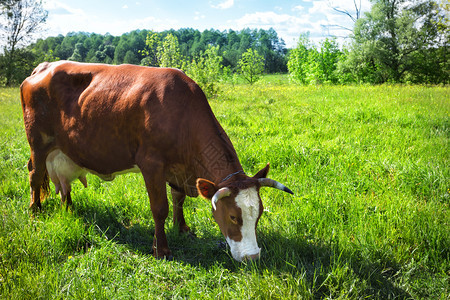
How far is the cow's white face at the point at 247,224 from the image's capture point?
2.66 m

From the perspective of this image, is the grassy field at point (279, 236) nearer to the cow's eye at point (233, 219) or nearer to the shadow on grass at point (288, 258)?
the shadow on grass at point (288, 258)

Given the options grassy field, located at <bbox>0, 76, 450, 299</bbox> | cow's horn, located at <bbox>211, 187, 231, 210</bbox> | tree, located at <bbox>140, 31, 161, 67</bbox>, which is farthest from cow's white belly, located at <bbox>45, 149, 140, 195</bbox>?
tree, located at <bbox>140, 31, 161, 67</bbox>

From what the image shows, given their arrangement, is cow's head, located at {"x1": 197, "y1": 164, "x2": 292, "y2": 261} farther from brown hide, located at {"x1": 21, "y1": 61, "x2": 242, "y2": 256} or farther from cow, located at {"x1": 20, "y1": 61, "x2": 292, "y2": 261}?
brown hide, located at {"x1": 21, "y1": 61, "x2": 242, "y2": 256}

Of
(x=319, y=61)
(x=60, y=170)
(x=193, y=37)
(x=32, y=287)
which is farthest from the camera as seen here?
(x=193, y=37)

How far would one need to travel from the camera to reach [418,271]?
281 cm

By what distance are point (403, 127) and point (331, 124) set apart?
5.61 feet

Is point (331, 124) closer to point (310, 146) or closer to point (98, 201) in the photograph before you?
point (310, 146)

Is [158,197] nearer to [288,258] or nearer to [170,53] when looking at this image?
[288,258]

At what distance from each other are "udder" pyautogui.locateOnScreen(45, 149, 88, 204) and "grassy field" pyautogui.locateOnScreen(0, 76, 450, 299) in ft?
0.99

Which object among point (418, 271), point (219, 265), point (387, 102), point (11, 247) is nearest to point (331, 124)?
point (387, 102)

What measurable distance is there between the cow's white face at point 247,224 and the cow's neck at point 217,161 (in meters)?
0.39

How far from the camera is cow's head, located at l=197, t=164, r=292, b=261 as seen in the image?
2.67 metres

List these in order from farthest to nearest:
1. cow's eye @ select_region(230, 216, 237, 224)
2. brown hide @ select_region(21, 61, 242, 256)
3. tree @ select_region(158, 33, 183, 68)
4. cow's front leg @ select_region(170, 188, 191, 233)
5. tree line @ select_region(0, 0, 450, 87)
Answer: tree line @ select_region(0, 0, 450, 87), tree @ select_region(158, 33, 183, 68), cow's front leg @ select_region(170, 188, 191, 233), brown hide @ select_region(21, 61, 242, 256), cow's eye @ select_region(230, 216, 237, 224)

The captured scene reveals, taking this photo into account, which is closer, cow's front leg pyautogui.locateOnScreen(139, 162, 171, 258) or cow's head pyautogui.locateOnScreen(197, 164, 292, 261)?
cow's head pyautogui.locateOnScreen(197, 164, 292, 261)
